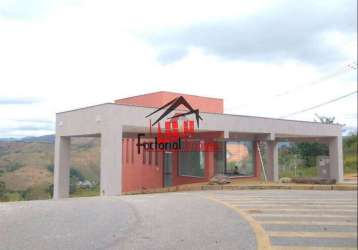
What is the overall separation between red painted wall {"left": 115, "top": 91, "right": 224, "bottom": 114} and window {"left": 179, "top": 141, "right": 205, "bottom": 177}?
2733 mm

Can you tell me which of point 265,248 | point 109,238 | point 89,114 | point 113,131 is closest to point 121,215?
point 109,238

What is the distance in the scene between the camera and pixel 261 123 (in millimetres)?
21828

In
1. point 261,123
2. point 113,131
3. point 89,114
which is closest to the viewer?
point 113,131

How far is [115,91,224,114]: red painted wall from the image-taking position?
22.5 m

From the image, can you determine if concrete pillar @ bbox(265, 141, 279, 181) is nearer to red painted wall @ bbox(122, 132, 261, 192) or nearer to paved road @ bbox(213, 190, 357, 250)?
red painted wall @ bbox(122, 132, 261, 192)

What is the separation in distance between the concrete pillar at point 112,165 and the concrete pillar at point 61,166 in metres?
4.08

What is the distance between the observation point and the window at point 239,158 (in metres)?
23.6

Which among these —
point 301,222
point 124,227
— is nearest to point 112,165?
point 124,227

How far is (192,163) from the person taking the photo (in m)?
23.6

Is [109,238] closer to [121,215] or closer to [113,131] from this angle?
[121,215]

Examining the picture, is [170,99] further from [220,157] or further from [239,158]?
[239,158]

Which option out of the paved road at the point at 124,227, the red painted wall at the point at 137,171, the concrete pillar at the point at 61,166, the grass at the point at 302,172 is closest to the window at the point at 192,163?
the red painted wall at the point at 137,171

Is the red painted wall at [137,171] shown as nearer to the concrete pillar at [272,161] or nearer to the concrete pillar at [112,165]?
the concrete pillar at [272,161]

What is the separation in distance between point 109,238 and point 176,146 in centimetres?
1639
